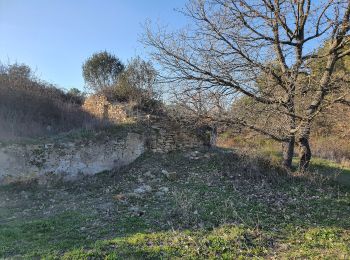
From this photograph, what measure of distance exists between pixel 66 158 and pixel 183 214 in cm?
653

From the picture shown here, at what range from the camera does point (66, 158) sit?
11938 millimetres

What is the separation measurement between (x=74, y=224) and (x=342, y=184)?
8.08 meters

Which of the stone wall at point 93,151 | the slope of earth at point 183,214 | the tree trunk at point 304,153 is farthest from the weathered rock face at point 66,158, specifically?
the tree trunk at point 304,153

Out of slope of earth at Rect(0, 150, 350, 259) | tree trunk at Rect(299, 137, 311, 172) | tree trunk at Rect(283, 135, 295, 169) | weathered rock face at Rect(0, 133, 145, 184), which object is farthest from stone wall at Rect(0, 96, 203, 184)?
tree trunk at Rect(299, 137, 311, 172)

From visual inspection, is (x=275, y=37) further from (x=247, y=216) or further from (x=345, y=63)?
(x=345, y=63)

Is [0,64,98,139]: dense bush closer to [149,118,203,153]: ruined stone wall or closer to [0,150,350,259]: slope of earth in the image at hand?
[149,118,203,153]: ruined stone wall

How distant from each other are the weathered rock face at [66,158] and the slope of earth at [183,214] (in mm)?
655

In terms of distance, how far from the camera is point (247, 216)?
682cm

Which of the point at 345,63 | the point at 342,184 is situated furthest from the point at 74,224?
the point at 345,63

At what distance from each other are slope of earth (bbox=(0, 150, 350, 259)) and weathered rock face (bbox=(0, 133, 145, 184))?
65cm

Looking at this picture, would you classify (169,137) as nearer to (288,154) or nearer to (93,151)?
(93,151)

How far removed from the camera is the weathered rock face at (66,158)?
36.6ft

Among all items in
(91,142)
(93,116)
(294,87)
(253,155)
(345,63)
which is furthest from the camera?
(345,63)

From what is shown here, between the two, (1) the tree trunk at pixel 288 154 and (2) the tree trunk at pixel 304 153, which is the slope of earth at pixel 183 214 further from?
(2) the tree trunk at pixel 304 153
